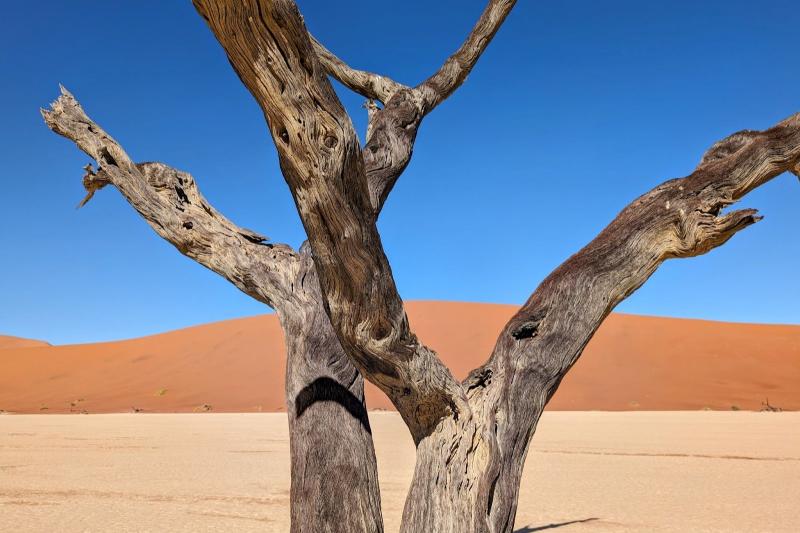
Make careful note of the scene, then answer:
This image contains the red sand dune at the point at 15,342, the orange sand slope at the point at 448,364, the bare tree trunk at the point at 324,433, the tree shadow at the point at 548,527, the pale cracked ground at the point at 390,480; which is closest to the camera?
the bare tree trunk at the point at 324,433

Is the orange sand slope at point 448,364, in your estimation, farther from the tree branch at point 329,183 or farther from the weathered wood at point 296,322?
the tree branch at point 329,183

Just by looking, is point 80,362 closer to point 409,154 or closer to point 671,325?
point 671,325

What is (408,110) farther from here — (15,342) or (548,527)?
(15,342)

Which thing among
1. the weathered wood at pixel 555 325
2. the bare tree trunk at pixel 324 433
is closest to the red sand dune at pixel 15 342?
the bare tree trunk at pixel 324 433

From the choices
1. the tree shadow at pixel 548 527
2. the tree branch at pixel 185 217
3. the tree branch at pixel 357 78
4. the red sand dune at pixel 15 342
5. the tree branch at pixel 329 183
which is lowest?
the tree shadow at pixel 548 527

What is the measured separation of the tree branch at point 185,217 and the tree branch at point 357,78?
163cm

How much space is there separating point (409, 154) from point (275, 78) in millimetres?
2648

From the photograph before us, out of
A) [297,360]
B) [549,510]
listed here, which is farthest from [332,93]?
[549,510]

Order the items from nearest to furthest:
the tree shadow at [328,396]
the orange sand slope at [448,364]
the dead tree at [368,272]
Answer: the dead tree at [368,272] → the tree shadow at [328,396] → the orange sand slope at [448,364]

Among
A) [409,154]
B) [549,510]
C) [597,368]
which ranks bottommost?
[549,510]

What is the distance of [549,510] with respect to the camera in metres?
7.41

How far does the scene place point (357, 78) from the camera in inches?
221

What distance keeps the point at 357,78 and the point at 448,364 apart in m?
36.8

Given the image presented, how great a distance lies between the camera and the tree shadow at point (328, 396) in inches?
162
